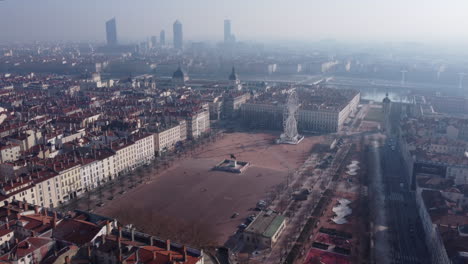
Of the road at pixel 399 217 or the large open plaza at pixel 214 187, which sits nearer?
the road at pixel 399 217

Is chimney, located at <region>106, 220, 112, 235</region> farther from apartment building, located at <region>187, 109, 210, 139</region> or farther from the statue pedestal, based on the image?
the statue pedestal

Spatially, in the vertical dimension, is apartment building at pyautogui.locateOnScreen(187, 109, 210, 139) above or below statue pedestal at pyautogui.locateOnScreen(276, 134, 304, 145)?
above

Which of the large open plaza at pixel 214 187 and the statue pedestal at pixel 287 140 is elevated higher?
the statue pedestal at pixel 287 140

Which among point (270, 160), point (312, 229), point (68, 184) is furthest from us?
point (270, 160)

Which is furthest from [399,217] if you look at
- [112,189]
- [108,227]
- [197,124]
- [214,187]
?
[197,124]

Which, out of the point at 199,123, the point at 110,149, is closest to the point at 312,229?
the point at 110,149

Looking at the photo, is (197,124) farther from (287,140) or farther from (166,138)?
(287,140)

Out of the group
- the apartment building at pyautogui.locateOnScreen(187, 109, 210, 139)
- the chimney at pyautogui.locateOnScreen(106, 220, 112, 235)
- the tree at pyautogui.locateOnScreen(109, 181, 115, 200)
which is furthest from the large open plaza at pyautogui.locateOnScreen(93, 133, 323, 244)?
the chimney at pyautogui.locateOnScreen(106, 220, 112, 235)

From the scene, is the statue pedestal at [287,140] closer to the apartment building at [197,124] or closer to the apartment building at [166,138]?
the apartment building at [197,124]

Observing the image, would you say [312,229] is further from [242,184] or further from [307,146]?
[307,146]

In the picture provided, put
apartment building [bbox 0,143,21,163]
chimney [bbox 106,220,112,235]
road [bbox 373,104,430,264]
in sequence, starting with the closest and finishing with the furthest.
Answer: chimney [bbox 106,220,112,235] → road [bbox 373,104,430,264] → apartment building [bbox 0,143,21,163]

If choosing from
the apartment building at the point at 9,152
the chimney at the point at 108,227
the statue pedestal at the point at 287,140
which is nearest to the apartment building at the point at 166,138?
the statue pedestal at the point at 287,140
